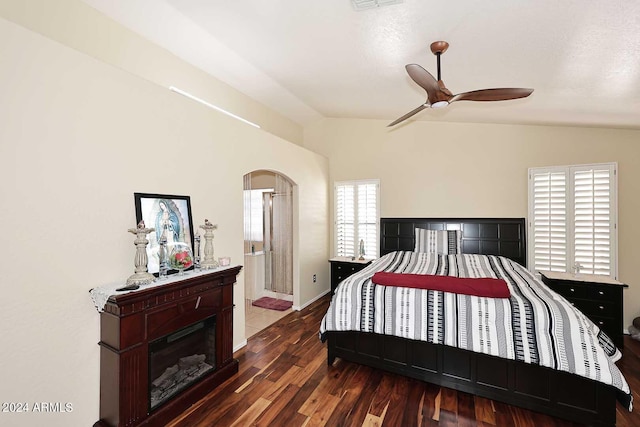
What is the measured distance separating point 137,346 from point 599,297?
15.3ft

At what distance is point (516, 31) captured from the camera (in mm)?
1889

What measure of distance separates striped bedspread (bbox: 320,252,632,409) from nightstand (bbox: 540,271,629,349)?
992 mm

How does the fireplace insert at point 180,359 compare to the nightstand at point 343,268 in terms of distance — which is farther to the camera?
the nightstand at point 343,268

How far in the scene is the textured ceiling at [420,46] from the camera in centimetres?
178

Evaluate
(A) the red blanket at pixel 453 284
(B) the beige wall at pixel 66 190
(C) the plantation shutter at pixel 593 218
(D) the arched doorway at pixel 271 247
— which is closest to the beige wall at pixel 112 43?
(B) the beige wall at pixel 66 190

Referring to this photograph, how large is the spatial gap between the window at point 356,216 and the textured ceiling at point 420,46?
5.65 ft

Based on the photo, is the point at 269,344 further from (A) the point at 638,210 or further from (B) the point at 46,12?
(A) the point at 638,210

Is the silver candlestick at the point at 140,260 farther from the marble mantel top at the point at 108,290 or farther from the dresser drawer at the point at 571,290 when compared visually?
the dresser drawer at the point at 571,290

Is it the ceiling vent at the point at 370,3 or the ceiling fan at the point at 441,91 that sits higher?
the ceiling vent at the point at 370,3

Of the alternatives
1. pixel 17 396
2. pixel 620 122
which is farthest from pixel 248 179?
pixel 620 122

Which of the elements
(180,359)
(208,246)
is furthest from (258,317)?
(208,246)

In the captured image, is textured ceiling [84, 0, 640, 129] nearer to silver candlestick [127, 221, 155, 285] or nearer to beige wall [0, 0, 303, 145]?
beige wall [0, 0, 303, 145]

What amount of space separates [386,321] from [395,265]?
1.19 meters

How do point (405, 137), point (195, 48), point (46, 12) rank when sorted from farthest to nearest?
point (405, 137) → point (195, 48) → point (46, 12)
